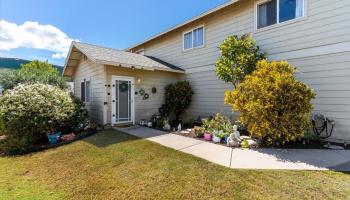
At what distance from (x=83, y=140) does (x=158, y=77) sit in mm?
5146

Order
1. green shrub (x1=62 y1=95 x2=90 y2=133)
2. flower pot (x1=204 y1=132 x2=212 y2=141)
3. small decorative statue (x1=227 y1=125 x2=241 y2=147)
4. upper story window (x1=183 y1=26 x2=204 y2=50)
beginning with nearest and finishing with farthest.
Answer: small decorative statue (x1=227 y1=125 x2=241 y2=147)
flower pot (x1=204 y1=132 x2=212 y2=141)
green shrub (x1=62 y1=95 x2=90 y2=133)
upper story window (x1=183 y1=26 x2=204 y2=50)

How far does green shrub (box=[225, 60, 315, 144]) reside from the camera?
537 centimetres

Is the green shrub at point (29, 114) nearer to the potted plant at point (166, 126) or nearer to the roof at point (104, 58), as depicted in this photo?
the roof at point (104, 58)

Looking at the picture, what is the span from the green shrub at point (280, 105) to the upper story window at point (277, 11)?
249cm

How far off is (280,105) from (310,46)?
2722 mm

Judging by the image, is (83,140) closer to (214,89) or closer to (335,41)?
(214,89)

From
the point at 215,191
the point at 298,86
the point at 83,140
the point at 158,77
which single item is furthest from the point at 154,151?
the point at 158,77

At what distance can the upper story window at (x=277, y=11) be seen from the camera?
6805mm

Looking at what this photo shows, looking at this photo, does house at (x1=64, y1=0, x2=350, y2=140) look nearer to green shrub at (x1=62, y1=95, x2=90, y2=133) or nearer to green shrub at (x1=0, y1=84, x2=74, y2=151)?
green shrub at (x1=62, y1=95, x2=90, y2=133)

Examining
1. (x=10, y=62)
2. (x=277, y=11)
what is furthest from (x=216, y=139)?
(x=10, y=62)

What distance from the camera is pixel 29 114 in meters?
6.56

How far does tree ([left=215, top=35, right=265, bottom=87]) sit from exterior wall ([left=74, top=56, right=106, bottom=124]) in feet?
17.5

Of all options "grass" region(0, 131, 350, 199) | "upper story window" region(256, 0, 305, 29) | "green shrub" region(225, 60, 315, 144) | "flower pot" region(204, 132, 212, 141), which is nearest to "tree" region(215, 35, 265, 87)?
"upper story window" region(256, 0, 305, 29)

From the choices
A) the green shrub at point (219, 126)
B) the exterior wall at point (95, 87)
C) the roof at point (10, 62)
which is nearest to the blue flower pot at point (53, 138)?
the exterior wall at point (95, 87)
